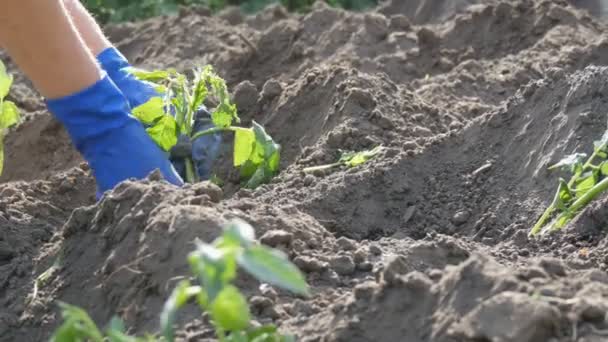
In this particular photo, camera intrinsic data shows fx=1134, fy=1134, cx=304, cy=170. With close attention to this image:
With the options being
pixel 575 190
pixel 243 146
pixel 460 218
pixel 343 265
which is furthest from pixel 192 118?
pixel 575 190

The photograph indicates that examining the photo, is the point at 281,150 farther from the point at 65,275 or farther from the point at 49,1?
the point at 65,275

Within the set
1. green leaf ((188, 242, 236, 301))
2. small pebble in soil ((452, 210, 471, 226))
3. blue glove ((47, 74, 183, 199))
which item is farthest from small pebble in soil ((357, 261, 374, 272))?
blue glove ((47, 74, 183, 199))

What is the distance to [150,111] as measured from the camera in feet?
10.5

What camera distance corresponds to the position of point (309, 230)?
2.56m

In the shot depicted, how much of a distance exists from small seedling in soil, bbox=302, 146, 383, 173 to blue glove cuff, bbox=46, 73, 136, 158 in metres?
0.55

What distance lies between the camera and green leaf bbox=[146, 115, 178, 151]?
3.24m

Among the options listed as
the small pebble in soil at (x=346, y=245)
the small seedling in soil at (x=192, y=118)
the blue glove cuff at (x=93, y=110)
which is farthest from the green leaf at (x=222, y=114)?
the small pebble in soil at (x=346, y=245)

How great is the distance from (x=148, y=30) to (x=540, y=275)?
4.15 m

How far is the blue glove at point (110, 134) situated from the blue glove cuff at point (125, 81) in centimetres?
38

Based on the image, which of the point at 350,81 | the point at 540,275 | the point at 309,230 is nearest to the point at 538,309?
the point at 540,275

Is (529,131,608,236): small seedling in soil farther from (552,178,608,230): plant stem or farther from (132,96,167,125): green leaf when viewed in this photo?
(132,96,167,125): green leaf

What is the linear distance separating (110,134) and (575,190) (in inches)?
50.8

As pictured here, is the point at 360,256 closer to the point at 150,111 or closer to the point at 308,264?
the point at 308,264

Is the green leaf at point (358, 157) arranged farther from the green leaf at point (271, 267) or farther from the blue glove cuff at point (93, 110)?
the green leaf at point (271, 267)
